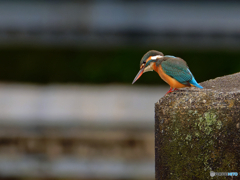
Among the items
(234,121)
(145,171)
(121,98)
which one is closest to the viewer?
(234,121)

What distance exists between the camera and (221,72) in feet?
19.0

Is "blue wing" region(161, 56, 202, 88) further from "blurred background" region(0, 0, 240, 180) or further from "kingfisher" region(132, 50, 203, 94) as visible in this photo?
"blurred background" region(0, 0, 240, 180)

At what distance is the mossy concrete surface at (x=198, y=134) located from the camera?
1187mm

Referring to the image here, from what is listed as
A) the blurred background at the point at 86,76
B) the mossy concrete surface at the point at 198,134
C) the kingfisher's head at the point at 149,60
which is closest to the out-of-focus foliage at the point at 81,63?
the blurred background at the point at 86,76

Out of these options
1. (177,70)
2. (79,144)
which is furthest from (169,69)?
(79,144)

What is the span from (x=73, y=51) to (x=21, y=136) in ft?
5.17

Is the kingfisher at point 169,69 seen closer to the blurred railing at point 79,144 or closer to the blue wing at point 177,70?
the blue wing at point 177,70

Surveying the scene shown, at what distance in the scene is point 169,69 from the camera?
1577mm

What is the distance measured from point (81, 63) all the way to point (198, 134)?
5.08 m

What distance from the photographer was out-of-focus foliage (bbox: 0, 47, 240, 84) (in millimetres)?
5910

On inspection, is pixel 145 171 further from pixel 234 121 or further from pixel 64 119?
pixel 234 121

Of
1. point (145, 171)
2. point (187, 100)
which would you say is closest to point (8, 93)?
point (145, 171)

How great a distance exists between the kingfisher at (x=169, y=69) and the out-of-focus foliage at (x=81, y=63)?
4.26m

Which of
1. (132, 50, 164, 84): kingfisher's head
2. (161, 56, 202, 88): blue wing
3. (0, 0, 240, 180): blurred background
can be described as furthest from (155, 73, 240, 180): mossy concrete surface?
(0, 0, 240, 180): blurred background
